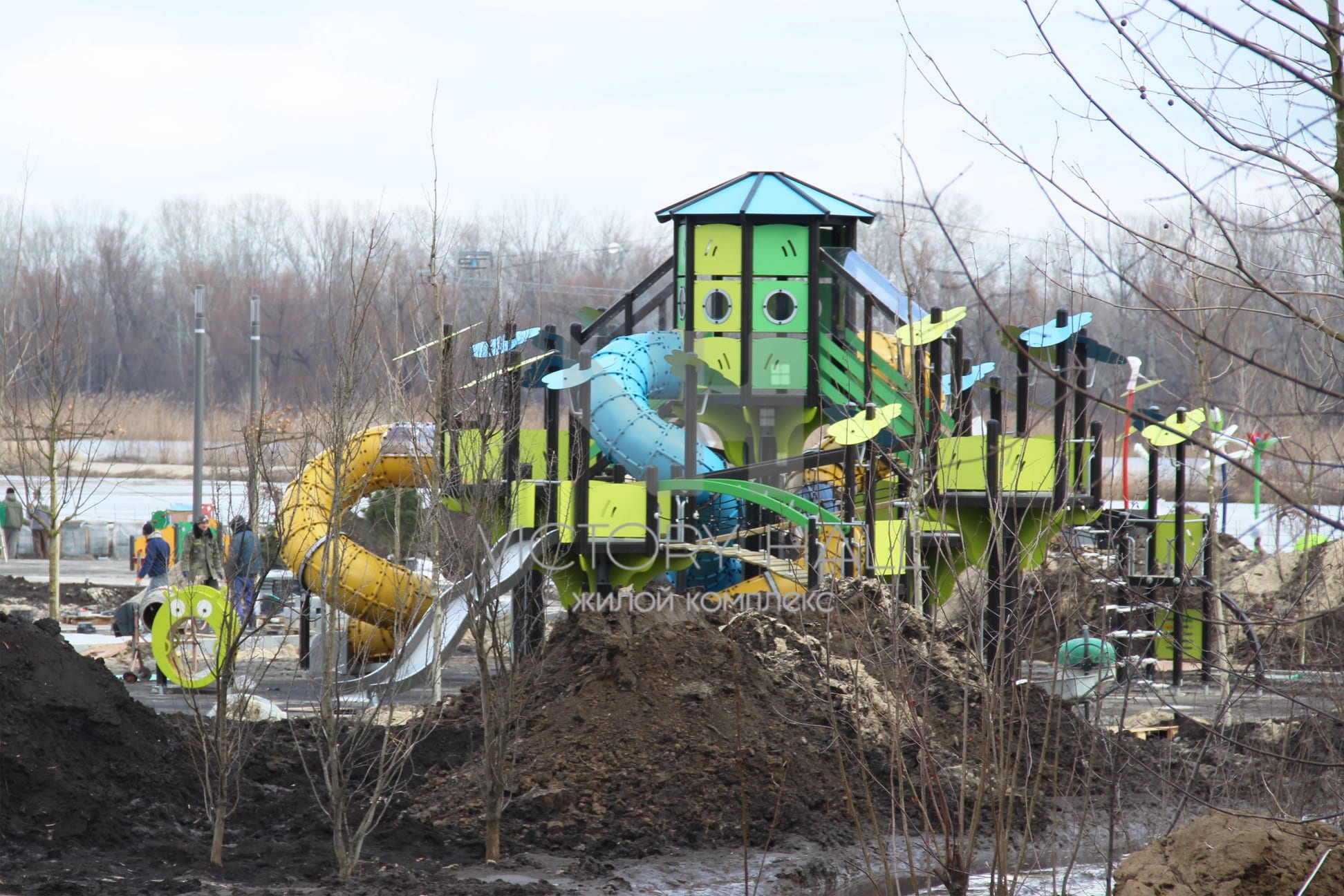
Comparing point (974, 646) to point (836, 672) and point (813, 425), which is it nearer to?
point (836, 672)

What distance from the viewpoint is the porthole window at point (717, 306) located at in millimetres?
15188

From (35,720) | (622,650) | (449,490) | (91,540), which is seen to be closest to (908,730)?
(449,490)

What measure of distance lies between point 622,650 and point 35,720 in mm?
3968

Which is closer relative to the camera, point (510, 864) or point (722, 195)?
point (510, 864)

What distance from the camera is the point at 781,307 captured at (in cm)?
1506

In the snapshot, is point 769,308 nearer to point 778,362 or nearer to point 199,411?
Result: point 778,362

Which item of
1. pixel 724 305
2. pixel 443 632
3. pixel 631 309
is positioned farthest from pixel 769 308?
pixel 443 632

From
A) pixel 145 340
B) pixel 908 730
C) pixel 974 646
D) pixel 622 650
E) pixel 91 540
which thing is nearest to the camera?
pixel 908 730

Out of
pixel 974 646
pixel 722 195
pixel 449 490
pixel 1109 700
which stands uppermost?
pixel 722 195

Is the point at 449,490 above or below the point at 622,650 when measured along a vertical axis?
above

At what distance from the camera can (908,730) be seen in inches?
211

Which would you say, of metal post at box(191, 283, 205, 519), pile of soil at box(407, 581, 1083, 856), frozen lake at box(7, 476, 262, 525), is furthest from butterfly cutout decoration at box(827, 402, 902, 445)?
frozen lake at box(7, 476, 262, 525)

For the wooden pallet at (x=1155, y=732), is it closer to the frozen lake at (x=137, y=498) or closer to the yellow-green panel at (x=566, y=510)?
the yellow-green panel at (x=566, y=510)

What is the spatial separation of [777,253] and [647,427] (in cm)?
293
